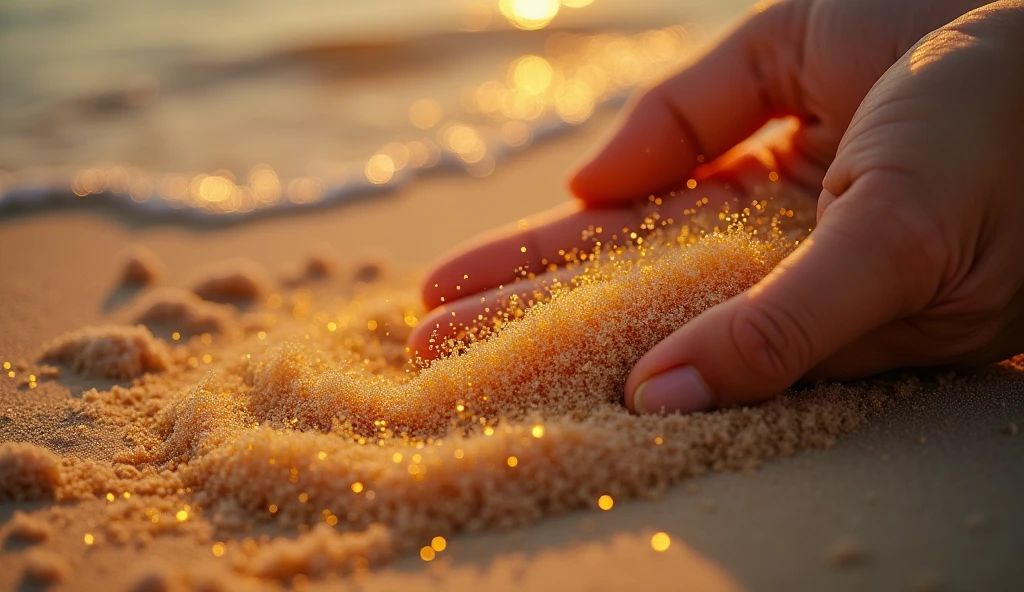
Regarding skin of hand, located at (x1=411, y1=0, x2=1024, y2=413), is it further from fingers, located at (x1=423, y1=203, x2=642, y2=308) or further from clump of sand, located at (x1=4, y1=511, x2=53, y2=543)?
clump of sand, located at (x1=4, y1=511, x2=53, y2=543)

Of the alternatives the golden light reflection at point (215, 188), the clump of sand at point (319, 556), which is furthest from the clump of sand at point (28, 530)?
the golden light reflection at point (215, 188)

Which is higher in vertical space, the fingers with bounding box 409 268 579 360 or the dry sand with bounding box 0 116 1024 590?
the fingers with bounding box 409 268 579 360

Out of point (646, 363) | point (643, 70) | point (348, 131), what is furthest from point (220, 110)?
point (646, 363)

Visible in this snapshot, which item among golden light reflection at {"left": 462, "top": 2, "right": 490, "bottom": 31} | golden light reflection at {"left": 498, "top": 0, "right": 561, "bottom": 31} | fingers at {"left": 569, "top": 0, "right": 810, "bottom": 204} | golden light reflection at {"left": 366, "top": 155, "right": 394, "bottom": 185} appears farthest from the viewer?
golden light reflection at {"left": 498, "top": 0, "right": 561, "bottom": 31}

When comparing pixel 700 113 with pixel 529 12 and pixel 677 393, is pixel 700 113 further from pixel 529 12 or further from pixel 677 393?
pixel 529 12

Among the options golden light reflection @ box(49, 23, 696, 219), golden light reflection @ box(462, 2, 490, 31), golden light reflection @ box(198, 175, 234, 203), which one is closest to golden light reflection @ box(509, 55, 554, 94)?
golden light reflection @ box(49, 23, 696, 219)

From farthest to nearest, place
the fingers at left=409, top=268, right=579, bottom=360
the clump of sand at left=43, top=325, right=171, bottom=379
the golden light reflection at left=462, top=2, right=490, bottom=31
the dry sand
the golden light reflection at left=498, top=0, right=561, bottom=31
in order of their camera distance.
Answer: the golden light reflection at left=498, top=0, right=561, bottom=31 → the golden light reflection at left=462, top=2, right=490, bottom=31 → the clump of sand at left=43, top=325, right=171, bottom=379 → the fingers at left=409, top=268, right=579, bottom=360 → the dry sand

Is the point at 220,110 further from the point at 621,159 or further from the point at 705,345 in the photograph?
the point at 705,345
